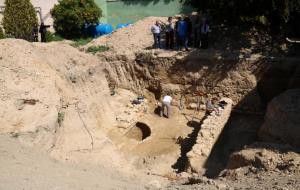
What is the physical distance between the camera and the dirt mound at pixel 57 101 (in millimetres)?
10844

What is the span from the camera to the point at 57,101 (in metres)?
12.4

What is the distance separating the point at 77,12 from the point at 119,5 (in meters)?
3.73

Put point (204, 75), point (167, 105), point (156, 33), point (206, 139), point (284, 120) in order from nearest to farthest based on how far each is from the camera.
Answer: point (284, 120), point (206, 139), point (167, 105), point (204, 75), point (156, 33)

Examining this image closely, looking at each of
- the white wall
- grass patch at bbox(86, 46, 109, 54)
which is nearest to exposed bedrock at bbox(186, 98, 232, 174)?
grass patch at bbox(86, 46, 109, 54)

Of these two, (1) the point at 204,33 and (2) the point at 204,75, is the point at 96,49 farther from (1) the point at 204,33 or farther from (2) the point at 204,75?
(2) the point at 204,75

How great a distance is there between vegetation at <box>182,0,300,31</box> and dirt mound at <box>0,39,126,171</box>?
5.06 m

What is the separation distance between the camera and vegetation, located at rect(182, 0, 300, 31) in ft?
44.6

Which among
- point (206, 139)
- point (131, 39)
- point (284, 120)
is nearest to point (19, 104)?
point (206, 139)

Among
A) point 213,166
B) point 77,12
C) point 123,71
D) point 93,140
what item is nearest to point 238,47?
point 123,71

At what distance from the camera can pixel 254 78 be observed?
15.0 metres

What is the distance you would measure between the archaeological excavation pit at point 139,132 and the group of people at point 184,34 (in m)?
3.45

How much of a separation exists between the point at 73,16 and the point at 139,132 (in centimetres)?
820

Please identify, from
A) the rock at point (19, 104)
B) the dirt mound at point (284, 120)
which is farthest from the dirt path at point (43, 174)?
the dirt mound at point (284, 120)

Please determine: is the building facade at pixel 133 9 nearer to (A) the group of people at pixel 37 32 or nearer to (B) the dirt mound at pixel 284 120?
(A) the group of people at pixel 37 32
